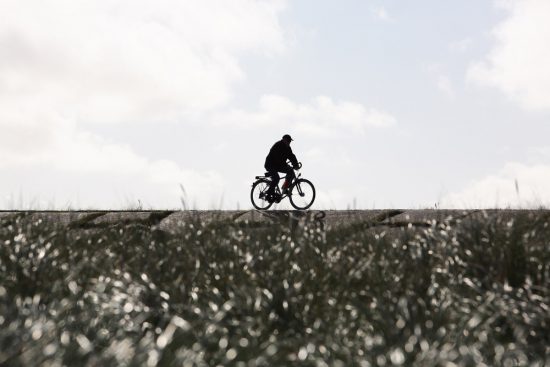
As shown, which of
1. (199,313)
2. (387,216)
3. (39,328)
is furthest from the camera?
(387,216)

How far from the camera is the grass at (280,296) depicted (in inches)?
155

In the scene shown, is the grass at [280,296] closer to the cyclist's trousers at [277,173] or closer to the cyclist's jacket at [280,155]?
the cyclist's jacket at [280,155]

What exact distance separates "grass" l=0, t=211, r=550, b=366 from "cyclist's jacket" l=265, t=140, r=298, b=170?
7519mm

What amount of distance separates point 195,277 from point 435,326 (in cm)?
169

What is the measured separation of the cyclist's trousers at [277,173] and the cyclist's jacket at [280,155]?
0.13 feet

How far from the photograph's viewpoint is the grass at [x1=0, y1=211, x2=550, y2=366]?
12.9 feet

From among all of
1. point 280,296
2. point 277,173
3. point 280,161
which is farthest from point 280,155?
point 280,296

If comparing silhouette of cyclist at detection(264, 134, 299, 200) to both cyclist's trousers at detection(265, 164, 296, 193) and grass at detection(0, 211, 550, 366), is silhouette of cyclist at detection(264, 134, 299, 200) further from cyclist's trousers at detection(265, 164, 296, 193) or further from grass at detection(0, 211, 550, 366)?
grass at detection(0, 211, 550, 366)

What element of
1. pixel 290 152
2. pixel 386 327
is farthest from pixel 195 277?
pixel 290 152

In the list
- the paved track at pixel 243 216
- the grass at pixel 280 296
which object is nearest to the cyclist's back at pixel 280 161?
the paved track at pixel 243 216

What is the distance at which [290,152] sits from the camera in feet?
46.5

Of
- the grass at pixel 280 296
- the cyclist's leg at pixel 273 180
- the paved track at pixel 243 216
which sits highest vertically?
the cyclist's leg at pixel 273 180

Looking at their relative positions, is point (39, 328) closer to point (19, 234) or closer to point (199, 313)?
point (199, 313)

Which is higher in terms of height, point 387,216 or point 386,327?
point 387,216
